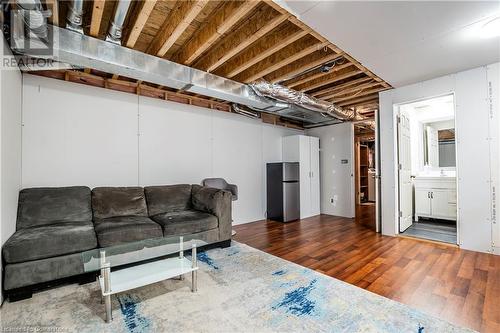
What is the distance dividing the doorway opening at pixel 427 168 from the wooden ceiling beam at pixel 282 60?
2.41 metres

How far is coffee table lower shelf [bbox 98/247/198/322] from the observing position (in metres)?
1.73

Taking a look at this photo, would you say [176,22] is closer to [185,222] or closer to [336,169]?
[185,222]

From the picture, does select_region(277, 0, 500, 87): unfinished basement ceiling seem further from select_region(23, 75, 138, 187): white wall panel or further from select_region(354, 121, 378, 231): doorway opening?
select_region(354, 121, 378, 231): doorway opening

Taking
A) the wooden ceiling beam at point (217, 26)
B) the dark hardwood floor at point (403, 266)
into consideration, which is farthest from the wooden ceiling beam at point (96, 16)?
the dark hardwood floor at point (403, 266)

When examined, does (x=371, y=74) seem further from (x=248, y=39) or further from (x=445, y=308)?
(x=445, y=308)

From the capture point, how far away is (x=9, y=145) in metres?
2.30

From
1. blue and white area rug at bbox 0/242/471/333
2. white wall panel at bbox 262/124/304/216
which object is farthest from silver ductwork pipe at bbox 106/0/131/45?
white wall panel at bbox 262/124/304/216

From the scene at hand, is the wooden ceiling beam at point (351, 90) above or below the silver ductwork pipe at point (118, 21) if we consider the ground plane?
above

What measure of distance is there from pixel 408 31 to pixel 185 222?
10.9 ft

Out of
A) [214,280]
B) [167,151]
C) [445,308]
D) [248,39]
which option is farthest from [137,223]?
[445,308]

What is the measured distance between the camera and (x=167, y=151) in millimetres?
4039

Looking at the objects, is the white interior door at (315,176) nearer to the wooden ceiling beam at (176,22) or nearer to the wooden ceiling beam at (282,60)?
the wooden ceiling beam at (282,60)

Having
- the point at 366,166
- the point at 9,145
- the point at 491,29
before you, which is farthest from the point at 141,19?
the point at 366,166

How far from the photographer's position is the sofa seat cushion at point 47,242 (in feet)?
6.62
